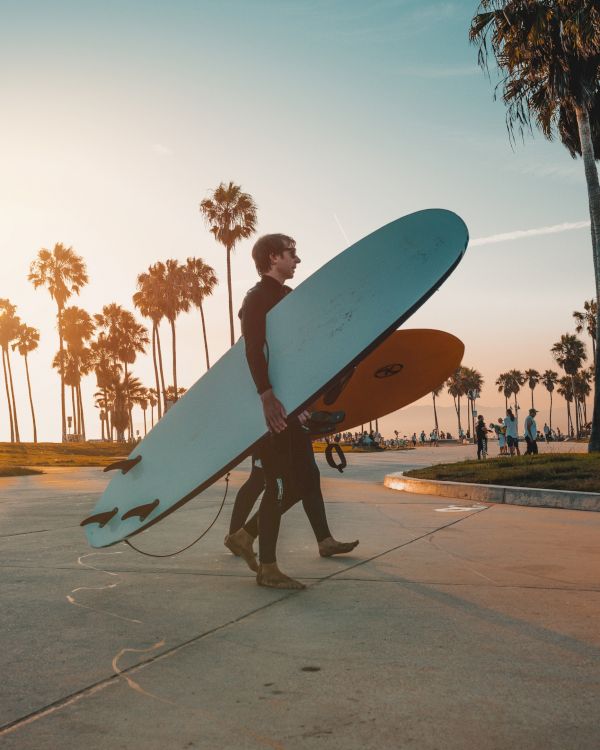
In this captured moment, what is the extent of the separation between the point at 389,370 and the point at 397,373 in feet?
0.34

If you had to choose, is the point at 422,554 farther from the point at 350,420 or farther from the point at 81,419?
the point at 81,419

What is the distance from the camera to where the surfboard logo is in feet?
16.7

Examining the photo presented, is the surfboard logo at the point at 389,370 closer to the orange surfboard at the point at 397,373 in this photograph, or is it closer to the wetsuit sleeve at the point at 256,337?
the orange surfboard at the point at 397,373

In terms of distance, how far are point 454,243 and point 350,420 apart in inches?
72.6

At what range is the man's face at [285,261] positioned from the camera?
13.5ft

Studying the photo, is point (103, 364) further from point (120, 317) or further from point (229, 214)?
point (229, 214)

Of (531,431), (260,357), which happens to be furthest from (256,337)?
(531,431)

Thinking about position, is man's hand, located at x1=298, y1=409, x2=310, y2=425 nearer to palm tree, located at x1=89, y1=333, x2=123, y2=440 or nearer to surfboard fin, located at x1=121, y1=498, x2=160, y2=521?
surfboard fin, located at x1=121, y1=498, x2=160, y2=521

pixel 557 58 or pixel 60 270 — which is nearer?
pixel 557 58

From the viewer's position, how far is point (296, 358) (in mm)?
3863

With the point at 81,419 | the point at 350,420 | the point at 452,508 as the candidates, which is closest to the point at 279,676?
the point at 350,420

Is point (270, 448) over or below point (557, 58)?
below

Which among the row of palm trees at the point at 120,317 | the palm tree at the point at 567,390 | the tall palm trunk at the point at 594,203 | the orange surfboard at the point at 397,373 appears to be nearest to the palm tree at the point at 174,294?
the row of palm trees at the point at 120,317

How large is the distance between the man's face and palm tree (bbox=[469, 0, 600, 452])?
13.8 meters
